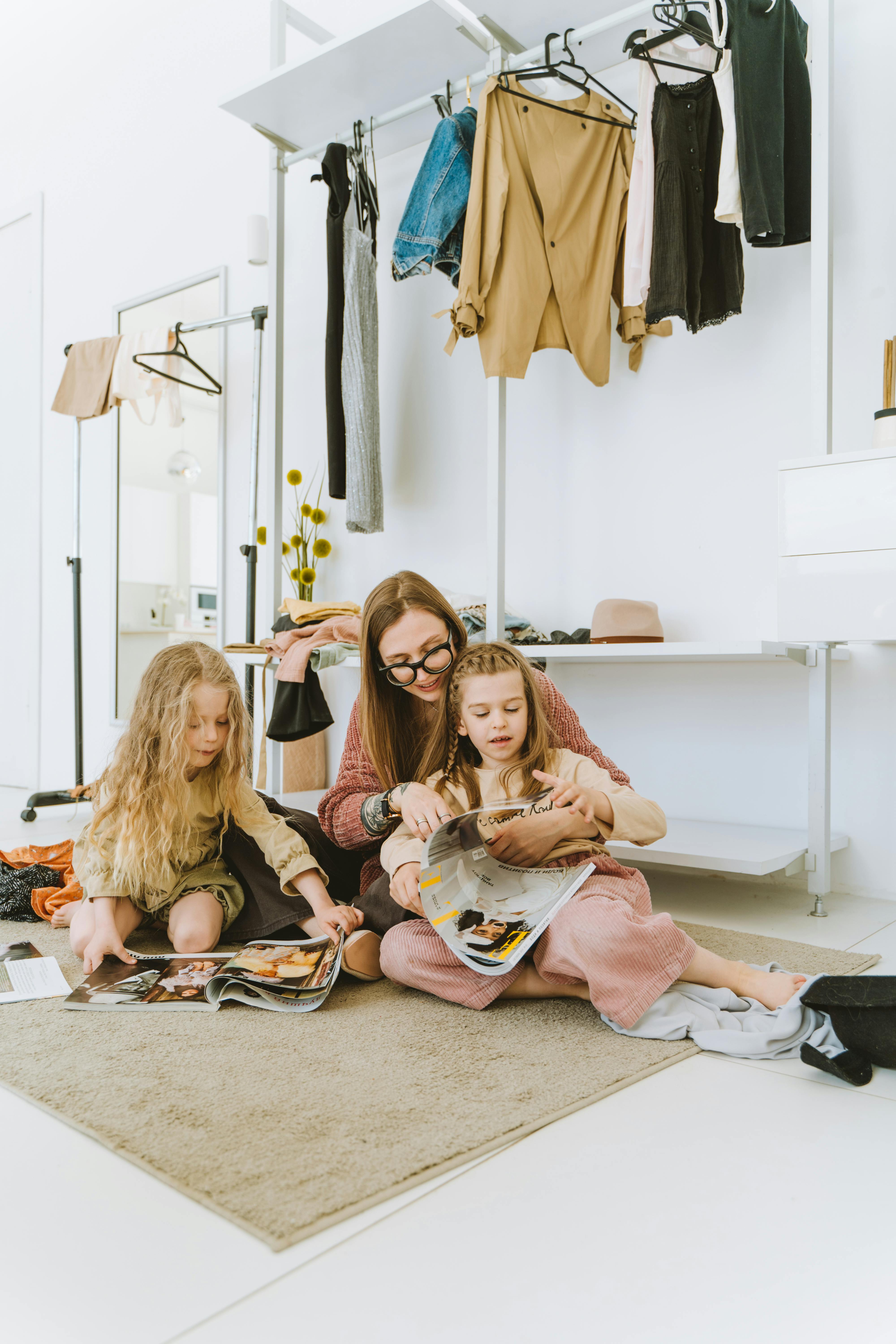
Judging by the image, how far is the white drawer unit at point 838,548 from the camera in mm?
1742

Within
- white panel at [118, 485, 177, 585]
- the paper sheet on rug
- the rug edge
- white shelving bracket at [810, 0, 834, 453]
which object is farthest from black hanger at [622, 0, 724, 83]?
white panel at [118, 485, 177, 585]

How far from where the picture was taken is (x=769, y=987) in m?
1.29

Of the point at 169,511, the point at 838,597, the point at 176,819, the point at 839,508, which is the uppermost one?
the point at 169,511

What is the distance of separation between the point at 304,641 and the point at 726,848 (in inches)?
41.0

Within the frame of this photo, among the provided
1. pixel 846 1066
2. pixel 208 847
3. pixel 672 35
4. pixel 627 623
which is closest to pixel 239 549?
pixel 627 623

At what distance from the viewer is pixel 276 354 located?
2.88 m

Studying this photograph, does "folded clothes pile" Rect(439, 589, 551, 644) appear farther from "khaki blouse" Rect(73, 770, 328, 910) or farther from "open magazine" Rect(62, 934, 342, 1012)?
"open magazine" Rect(62, 934, 342, 1012)

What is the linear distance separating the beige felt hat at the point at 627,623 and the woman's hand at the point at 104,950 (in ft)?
3.94

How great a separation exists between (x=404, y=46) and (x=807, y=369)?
122cm

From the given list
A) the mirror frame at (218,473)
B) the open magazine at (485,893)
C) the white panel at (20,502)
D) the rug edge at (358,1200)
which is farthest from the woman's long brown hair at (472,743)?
the white panel at (20,502)

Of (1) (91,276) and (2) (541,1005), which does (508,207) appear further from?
(1) (91,276)

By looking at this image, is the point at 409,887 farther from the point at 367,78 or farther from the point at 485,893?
the point at 367,78

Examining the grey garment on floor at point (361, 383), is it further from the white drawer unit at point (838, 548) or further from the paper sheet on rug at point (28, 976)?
the paper sheet on rug at point (28, 976)

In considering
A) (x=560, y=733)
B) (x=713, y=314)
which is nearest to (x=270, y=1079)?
(x=560, y=733)
